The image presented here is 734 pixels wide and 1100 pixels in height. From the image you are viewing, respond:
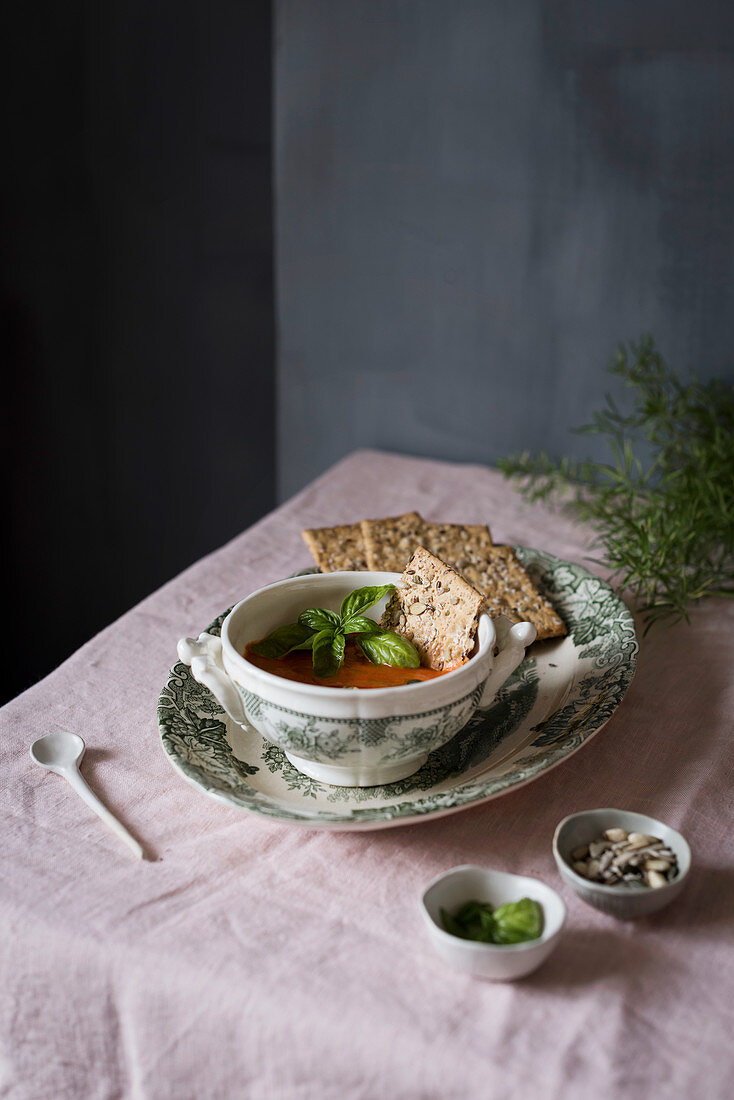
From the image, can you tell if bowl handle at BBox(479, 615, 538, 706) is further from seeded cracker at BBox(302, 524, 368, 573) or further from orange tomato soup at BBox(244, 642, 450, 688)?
seeded cracker at BBox(302, 524, 368, 573)

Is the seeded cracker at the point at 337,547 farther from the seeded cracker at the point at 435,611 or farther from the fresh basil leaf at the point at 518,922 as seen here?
the fresh basil leaf at the point at 518,922

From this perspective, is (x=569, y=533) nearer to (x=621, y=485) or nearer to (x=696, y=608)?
(x=621, y=485)

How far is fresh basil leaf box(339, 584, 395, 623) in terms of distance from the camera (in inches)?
34.7

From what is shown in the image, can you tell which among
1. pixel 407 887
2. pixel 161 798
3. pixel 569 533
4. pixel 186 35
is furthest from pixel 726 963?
pixel 186 35

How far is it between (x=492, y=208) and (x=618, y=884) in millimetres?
1386

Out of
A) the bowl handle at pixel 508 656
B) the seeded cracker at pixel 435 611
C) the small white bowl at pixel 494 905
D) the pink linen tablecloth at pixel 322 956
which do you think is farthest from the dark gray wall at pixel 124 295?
the small white bowl at pixel 494 905

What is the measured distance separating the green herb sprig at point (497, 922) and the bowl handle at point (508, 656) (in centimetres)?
20

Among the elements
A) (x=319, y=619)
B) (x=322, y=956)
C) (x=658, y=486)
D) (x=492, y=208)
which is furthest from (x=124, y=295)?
(x=322, y=956)

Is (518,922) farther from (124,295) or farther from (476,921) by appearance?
(124,295)

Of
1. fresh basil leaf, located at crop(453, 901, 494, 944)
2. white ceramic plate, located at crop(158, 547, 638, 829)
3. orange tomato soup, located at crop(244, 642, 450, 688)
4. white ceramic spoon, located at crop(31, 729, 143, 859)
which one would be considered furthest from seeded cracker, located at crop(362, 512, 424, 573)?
fresh basil leaf, located at crop(453, 901, 494, 944)

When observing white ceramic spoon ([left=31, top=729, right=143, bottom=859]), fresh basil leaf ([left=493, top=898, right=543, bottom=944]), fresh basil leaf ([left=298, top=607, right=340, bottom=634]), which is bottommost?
white ceramic spoon ([left=31, top=729, right=143, bottom=859])

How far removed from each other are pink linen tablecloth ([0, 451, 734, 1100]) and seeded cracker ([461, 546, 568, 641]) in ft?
0.62

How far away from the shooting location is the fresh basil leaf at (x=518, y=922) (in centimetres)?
64

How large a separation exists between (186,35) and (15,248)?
1.88ft
